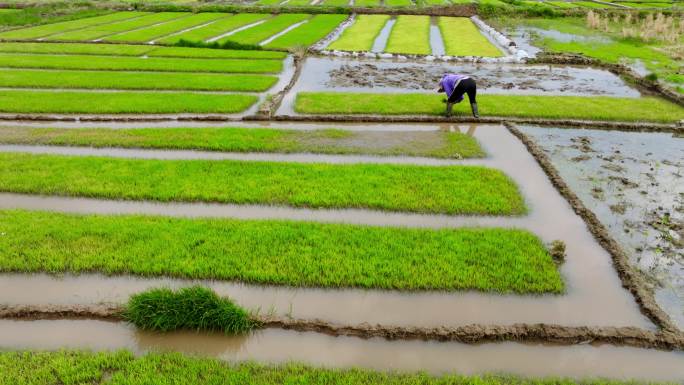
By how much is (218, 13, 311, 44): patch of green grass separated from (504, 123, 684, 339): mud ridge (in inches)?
618

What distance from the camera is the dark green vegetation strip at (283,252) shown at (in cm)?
527

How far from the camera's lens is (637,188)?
24.3ft

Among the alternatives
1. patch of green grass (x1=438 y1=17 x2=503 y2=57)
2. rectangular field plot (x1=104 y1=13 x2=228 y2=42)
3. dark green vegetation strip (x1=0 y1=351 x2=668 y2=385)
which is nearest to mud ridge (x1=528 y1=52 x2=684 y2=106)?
patch of green grass (x1=438 y1=17 x2=503 y2=57)

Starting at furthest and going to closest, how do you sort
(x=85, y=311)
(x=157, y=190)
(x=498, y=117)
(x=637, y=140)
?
(x=498, y=117), (x=637, y=140), (x=157, y=190), (x=85, y=311)

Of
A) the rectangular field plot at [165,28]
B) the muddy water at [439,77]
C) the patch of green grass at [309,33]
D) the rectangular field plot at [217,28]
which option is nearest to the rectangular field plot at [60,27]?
the rectangular field plot at [165,28]

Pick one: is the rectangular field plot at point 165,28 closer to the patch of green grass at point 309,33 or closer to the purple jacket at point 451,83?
the patch of green grass at point 309,33

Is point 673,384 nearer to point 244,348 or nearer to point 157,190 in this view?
point 244,348

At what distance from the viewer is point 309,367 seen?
4105mm

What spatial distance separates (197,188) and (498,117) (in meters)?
7.67

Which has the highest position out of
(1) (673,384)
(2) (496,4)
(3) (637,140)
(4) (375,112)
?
(2) (496,4)

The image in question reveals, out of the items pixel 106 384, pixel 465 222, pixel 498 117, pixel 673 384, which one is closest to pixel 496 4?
pixel 498 117

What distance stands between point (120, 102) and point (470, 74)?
1137cm

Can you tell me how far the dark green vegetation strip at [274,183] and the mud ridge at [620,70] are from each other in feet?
26.3

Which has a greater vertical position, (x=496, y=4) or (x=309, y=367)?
(x=496, y=4)
